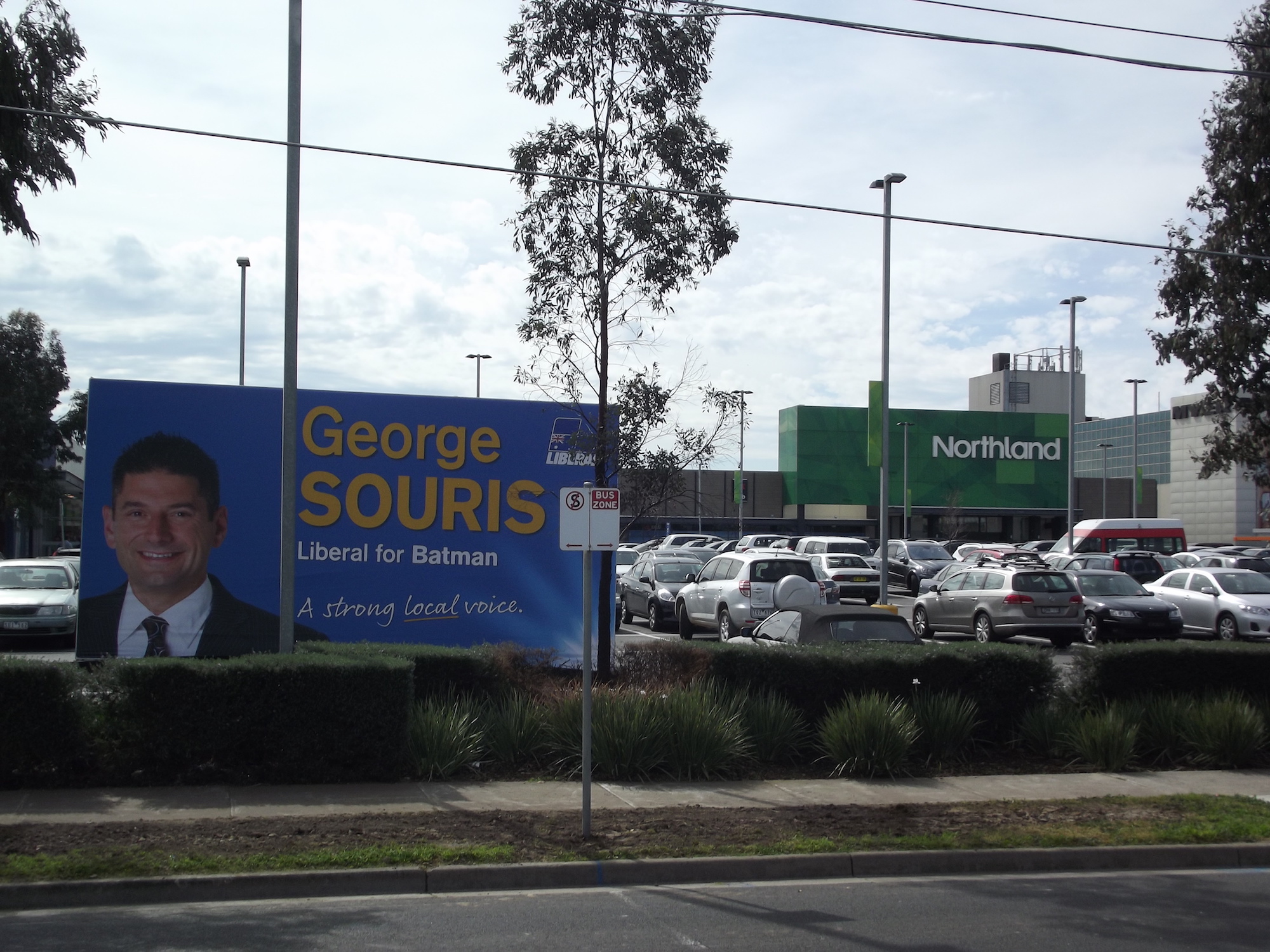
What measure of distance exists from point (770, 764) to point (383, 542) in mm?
6847

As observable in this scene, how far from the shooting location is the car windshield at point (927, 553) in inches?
1602

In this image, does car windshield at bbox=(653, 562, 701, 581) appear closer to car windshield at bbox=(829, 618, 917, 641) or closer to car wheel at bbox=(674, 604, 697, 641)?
car wheel at bbox=(674, 604, 697, 641)

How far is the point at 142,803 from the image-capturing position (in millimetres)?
9188

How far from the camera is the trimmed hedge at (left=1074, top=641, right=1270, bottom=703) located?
42.2ft

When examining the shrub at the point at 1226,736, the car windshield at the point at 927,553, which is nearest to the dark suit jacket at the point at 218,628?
the shrub at the point at 1226,736

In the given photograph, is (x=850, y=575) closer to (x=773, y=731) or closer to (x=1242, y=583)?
(x=1242, y=583)

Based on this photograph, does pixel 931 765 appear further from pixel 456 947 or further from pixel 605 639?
pixel 456 947

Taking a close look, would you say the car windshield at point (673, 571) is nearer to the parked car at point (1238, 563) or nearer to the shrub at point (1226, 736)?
the shrub at point (1226, 736)

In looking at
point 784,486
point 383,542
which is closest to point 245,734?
point 383,542

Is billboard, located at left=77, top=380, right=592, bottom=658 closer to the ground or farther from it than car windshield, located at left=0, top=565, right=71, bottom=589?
farther from it

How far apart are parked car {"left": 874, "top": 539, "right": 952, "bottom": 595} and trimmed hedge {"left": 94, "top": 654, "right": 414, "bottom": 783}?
2969cm

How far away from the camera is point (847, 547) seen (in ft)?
121

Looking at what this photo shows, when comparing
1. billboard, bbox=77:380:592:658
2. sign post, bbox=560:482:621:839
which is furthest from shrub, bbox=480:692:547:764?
billboard, bbox=77:380:592:658

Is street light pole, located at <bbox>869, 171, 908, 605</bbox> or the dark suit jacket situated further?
street light pole, located at <bbox>869, 171, 908, 605</bbox>
